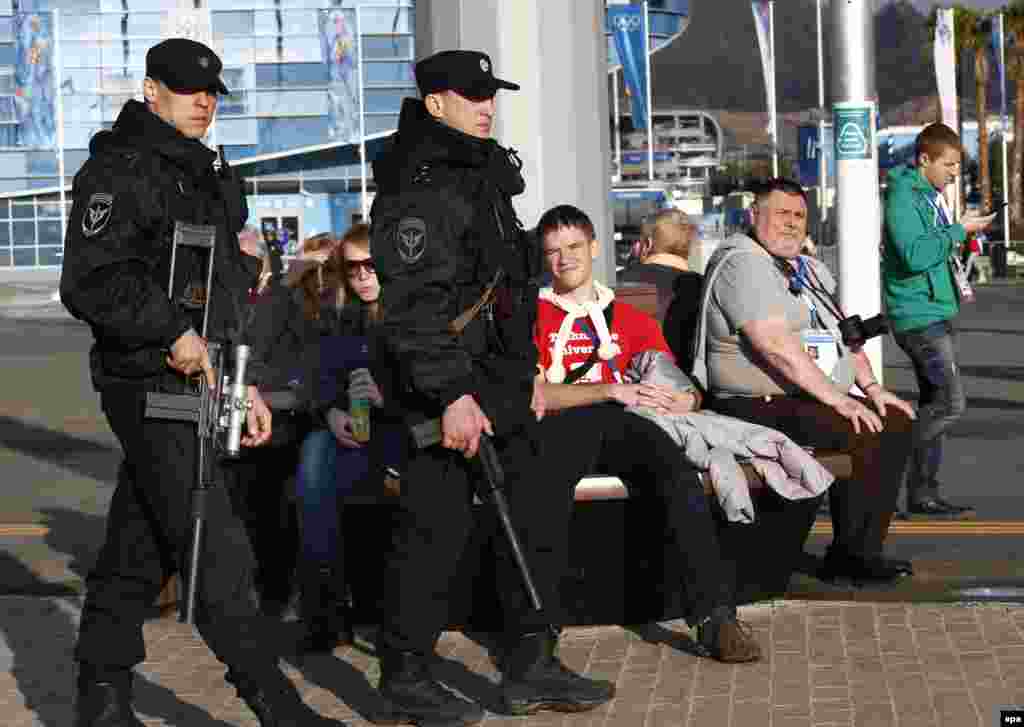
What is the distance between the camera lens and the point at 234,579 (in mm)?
5176

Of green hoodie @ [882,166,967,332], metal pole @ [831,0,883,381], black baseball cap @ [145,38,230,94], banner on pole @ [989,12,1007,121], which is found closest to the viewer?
black baseball cap @ [145,38,230,94]

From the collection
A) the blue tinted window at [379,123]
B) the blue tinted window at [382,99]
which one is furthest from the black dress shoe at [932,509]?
the blue tinted window at [382,99]

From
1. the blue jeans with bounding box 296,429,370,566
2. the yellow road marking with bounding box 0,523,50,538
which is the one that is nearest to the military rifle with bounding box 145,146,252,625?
the blue jeans with bounding box 296,429,370,566

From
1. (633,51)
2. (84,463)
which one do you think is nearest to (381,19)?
(633,51)

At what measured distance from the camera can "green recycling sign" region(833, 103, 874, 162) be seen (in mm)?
9703

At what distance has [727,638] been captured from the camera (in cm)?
615

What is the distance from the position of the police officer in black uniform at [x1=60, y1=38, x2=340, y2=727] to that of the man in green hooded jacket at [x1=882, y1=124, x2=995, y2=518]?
173 inches

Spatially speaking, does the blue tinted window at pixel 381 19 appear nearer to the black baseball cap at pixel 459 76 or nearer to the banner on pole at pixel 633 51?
the banner on pole at pixel 633 51

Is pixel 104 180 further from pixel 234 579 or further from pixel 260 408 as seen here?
pixel 234 579

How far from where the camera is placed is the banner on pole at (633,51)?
5391 cm

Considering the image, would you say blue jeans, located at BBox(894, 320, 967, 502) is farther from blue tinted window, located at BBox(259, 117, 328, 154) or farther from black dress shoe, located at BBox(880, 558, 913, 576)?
A: blue tinted window, located at BBox(259, 117, 328, 154)

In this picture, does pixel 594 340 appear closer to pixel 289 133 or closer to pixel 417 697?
pixel 417 697

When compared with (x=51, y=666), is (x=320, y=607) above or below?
above

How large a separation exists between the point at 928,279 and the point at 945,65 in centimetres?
2135
